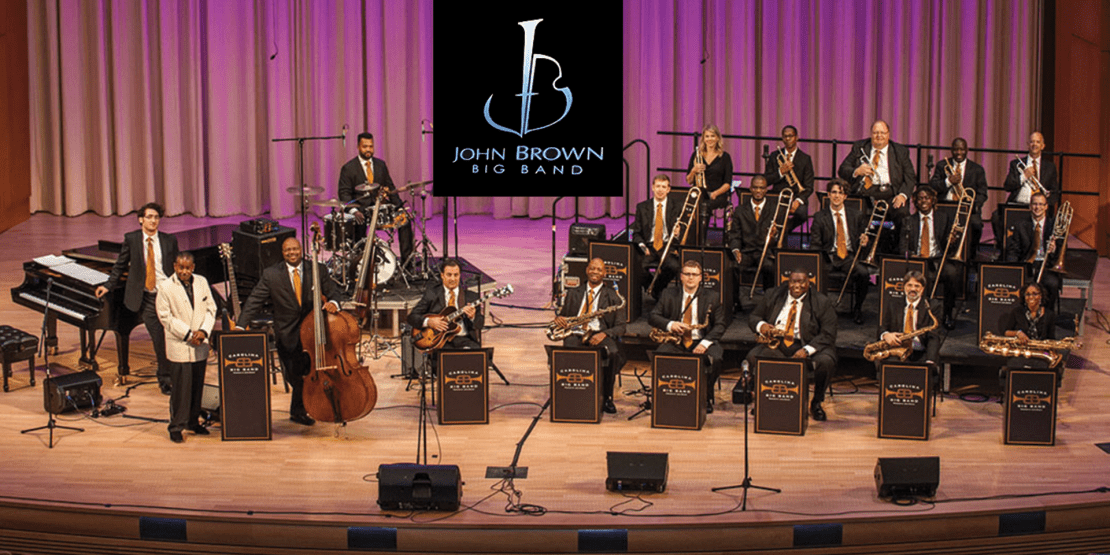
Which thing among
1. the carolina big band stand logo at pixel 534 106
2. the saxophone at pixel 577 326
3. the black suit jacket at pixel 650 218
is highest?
the carolina big band stand logo at pixel 534 106

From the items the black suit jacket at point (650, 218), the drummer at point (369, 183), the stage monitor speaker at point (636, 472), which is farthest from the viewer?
the drummer at point (369, 183)

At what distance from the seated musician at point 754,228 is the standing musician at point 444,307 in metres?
2.44

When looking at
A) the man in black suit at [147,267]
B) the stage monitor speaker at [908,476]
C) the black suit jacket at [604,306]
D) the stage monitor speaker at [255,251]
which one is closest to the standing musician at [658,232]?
the black suit jacket at [604,306]

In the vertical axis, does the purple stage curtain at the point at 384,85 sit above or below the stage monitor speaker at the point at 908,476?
above

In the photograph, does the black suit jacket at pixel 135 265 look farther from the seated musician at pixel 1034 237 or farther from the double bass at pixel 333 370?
the seated musician at pixel 1034 237

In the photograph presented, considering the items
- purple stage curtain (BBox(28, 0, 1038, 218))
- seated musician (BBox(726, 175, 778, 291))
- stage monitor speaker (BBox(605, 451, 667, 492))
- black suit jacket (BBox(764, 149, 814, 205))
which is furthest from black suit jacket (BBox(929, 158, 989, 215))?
stage monitor speaker (BBox(605, 451, 667, 492))

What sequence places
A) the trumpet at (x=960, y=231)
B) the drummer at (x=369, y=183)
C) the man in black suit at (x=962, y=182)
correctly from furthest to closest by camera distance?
1. the drummer at (x=369, y=183)
2. the man in black suit at (x=962, y=182)
3. the trumpet at (x=960, y=231)

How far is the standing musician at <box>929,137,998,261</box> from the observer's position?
34.7ft

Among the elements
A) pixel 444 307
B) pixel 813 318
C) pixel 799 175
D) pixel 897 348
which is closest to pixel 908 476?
pixel 897 348

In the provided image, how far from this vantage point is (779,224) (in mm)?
10312

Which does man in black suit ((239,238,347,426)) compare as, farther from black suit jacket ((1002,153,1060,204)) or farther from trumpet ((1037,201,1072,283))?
black suit jacket ((1002,153,1060,204))

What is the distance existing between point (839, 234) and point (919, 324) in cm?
163

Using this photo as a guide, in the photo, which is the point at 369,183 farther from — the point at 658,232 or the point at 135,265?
the point at 135,265

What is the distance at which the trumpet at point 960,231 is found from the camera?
987 centimetres
